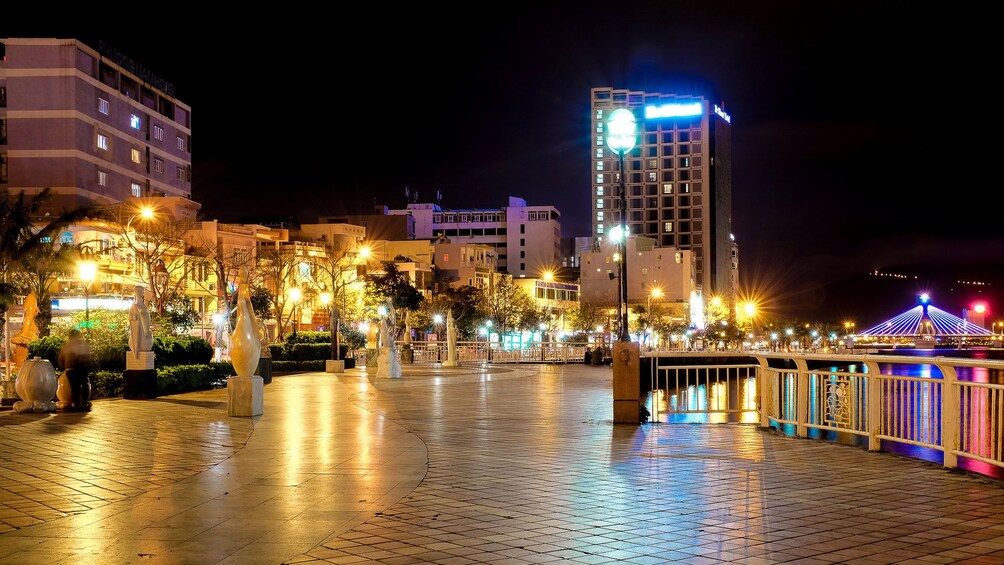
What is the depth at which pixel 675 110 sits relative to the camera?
498 ft

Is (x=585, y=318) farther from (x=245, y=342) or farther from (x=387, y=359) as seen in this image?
(x=245, y=342)

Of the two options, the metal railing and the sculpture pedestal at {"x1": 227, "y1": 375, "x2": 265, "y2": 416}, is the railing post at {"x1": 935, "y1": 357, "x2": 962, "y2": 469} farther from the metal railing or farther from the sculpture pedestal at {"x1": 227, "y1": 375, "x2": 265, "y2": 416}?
the metal railing

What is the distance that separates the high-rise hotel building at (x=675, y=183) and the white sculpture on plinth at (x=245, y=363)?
13040 cm

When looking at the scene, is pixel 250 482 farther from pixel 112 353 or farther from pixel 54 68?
pixel 54 68

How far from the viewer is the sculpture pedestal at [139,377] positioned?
1939cm

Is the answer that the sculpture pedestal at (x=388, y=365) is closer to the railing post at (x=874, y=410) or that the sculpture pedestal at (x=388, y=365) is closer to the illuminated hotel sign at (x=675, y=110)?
the railing post at (x=874, y=410)

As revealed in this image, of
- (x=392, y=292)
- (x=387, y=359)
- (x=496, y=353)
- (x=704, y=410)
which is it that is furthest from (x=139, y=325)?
(x=392, y=292)

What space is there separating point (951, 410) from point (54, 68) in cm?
6152

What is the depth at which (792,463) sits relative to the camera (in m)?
9.83

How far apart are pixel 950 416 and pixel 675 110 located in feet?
484

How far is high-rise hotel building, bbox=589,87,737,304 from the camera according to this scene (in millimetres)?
146125

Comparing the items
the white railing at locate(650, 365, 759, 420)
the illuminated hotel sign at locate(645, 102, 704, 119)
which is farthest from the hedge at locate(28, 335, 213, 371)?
the illuminated hotel sign at locate(645, 102, 704, 119)

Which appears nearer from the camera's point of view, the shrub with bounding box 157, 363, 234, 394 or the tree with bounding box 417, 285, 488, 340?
the shrub with bounding box 157, 363, 234, 394

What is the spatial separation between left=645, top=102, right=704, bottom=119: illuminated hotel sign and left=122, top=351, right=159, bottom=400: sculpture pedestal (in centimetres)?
13829
